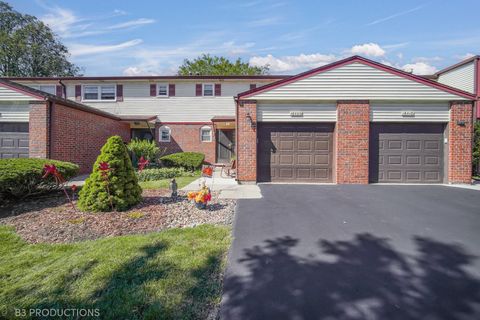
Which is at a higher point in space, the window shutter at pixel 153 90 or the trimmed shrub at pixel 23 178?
the window shutter at pixel 153 90

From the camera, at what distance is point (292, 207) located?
6.05 meters

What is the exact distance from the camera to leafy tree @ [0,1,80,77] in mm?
30734

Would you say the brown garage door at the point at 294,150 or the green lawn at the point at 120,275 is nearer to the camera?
the green lawn at the point at 120,275

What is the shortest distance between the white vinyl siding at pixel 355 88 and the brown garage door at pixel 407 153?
114 cm

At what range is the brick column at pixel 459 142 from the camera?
9508 millimetres

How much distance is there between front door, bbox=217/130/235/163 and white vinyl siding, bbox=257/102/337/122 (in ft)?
24.6

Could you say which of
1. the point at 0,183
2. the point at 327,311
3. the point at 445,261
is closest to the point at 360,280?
the point at 327,311

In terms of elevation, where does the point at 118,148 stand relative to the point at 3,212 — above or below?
above

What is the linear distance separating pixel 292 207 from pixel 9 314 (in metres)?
5.06

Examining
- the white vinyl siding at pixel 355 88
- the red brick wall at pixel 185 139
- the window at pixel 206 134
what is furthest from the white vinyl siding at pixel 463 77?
the window at pixel 206 134

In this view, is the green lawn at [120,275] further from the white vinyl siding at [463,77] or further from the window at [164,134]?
the white vinyl siding at [463,77]

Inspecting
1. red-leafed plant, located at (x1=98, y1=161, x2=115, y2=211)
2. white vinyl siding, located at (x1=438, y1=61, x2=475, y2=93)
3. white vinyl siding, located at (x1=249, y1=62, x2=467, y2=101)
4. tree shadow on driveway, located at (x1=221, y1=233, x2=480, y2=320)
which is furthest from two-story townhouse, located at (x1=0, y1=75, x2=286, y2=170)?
tree shadow on driveway, located at (x1=221, y1=233, x2=480, y2=320)

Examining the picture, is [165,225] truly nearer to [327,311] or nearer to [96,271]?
[96,271]

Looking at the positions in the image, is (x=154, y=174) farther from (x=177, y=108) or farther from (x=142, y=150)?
(x=177, y=108)
